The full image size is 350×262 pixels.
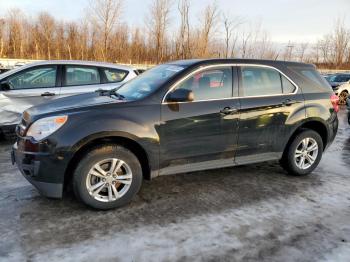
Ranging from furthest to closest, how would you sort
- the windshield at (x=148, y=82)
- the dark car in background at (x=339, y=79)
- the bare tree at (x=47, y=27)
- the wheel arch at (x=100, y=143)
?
the bare tree at (x=47, y=27) → the dark car in background at (x=339, y=79) → the windshield at (x=148, y=82) → the wheel arch at (x=100, y=143)

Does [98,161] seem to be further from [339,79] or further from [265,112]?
[339,79]

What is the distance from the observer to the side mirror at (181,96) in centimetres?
405

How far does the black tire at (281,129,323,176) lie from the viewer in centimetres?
504

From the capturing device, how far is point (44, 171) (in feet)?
11.9

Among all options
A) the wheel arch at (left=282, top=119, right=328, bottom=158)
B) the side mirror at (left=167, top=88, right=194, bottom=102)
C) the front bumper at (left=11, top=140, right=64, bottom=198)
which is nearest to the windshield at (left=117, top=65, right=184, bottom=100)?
the side mirror at (left=167, top=88, right=194, bottom=102)

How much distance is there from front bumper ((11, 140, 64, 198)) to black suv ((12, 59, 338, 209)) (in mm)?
10

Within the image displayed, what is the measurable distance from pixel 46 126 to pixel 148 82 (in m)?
1.46

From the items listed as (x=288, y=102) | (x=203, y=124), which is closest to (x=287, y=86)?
(x=288, y=102)

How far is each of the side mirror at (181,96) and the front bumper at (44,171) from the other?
4.84ft

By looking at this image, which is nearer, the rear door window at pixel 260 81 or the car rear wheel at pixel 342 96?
the rear door window at pixel 260 81

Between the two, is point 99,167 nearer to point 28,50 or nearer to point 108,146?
point 108,146

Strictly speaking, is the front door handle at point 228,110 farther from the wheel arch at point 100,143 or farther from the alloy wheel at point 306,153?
the alloy wheel at point 306,153

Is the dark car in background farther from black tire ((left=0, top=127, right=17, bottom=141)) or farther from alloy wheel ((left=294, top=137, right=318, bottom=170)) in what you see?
black tire ((left=0, top=127, right=17, bottom=141))

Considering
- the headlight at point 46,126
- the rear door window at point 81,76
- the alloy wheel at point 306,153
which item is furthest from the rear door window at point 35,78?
the alloy wheel at point 306,153
